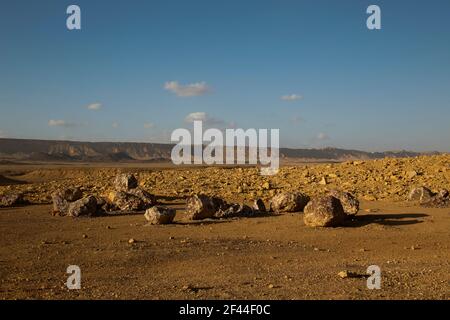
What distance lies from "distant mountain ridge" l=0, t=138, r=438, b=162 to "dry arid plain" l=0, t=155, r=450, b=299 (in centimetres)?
10820

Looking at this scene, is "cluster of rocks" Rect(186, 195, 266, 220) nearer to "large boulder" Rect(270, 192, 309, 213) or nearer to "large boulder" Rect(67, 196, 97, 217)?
"large boulder" Rect(270, 192, 309, 213)

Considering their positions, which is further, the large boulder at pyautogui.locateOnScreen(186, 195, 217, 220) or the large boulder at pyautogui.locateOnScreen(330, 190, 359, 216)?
the large boulder at pyautogui.locateOnScreen(186, 195, 217, 220)

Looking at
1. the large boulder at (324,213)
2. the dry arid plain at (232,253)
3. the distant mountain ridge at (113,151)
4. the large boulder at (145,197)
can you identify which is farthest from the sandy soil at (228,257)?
the distant mountain ridge at (113,151)

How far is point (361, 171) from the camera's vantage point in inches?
800

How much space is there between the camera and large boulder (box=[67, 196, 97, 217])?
1384cm

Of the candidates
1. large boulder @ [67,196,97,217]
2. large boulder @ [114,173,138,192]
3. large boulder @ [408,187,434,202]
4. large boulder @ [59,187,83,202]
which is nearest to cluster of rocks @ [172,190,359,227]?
large boulder @ [67,196,97,217]

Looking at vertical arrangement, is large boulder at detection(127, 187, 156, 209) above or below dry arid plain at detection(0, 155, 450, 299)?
above

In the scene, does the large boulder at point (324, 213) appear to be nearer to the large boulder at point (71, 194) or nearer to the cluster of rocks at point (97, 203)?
the cluster of rocks at point (97, 203)

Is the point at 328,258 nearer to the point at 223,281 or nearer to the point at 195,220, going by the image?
the point at 223,281

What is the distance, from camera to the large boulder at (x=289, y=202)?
→ 1403 centimetres

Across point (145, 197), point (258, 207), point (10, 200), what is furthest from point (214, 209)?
point (10, 200)

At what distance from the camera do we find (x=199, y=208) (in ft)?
41.8

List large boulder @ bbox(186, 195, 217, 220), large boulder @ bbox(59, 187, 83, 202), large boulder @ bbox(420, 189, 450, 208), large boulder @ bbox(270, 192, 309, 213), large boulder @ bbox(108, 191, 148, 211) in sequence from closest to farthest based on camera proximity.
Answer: large boulder @ bbox(186, 195, 217, 220), large boulder @ bbox(270, 192, 309, 213), large boulder @ bbox(420, 189, 450, 208), large boulder @ bbox(108, 191, 148, 211), large boulder @ bbox(59, 187, 83, 202)
